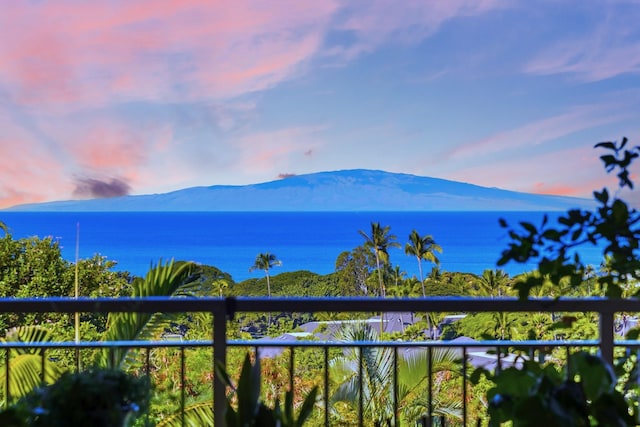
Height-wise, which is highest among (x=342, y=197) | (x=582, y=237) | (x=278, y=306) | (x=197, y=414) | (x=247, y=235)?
(x=342, y=197)

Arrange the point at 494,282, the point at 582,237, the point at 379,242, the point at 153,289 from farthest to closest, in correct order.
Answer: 1. the point at 379,242
2. the point at 494,282
3. the point at 153,289
4. the point at 582,237

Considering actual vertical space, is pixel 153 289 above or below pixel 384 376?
above

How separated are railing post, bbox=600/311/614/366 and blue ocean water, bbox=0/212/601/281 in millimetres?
33611

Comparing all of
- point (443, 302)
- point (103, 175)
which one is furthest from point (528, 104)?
point (443, 302)

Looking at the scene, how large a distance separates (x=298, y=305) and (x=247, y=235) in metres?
47.4

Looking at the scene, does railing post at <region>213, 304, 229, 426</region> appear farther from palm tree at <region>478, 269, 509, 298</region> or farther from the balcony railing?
palm tree at <region>478, 269, 509, 298</region>

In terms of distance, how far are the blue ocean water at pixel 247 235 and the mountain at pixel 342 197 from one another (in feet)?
6.64

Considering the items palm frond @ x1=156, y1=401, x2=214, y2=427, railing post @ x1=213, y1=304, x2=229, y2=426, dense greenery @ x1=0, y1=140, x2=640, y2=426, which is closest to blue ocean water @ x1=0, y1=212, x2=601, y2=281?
dense greenery @ x1=0, y1=140, x2=640, y2=426

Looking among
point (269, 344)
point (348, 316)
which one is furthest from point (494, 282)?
point (269, 344)

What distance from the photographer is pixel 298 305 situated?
1.90 metres

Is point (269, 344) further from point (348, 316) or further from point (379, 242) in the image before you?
point (379, 242)

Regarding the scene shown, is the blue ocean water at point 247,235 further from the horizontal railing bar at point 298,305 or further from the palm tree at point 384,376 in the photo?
the horizontal railing bar at point 298,305

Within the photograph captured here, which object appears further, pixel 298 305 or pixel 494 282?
pixel 494 282

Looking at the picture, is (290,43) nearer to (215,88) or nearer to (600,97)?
(215,88)
